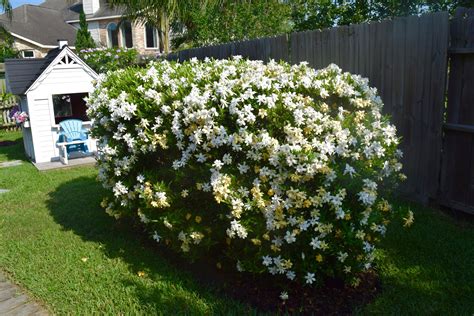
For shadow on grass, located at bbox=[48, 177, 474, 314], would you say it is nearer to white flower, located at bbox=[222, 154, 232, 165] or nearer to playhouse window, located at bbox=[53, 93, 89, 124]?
white flower, located at bbox=[222, 154, 232, 165]

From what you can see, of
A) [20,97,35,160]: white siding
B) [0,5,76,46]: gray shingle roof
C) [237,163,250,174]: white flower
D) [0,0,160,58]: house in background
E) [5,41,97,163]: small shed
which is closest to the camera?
[237,163,250,174]: white flower

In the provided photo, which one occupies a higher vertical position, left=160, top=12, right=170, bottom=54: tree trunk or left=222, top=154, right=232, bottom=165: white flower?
left=160, top=12, right=170, bottom=54: tree trunk

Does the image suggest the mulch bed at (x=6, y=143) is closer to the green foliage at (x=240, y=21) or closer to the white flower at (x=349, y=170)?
the green foliage at (x=240, y=21)

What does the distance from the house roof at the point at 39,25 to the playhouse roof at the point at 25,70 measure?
26.2 m

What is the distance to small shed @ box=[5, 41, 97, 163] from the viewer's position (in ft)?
28.8

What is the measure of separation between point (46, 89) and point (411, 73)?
7.03 meters

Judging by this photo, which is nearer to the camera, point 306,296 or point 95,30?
point 306,296

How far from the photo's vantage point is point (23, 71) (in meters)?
9.55

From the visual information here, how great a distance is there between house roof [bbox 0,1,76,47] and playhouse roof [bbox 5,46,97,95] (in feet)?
85.8

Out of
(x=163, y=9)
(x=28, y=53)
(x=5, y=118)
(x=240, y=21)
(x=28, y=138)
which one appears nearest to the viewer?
(x=28, y=138)

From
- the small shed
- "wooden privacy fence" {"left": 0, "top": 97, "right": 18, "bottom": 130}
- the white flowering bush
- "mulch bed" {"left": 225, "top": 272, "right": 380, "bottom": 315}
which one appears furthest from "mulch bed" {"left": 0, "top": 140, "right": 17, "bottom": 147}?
"mulch bed" {"left": 225, "top": 272, "right": 380, "bottom": 315}

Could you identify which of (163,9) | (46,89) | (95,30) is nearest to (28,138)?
(46,89)

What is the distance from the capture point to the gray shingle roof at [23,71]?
9.05 m

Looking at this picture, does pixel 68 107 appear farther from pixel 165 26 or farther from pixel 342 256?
pixel 342 256
